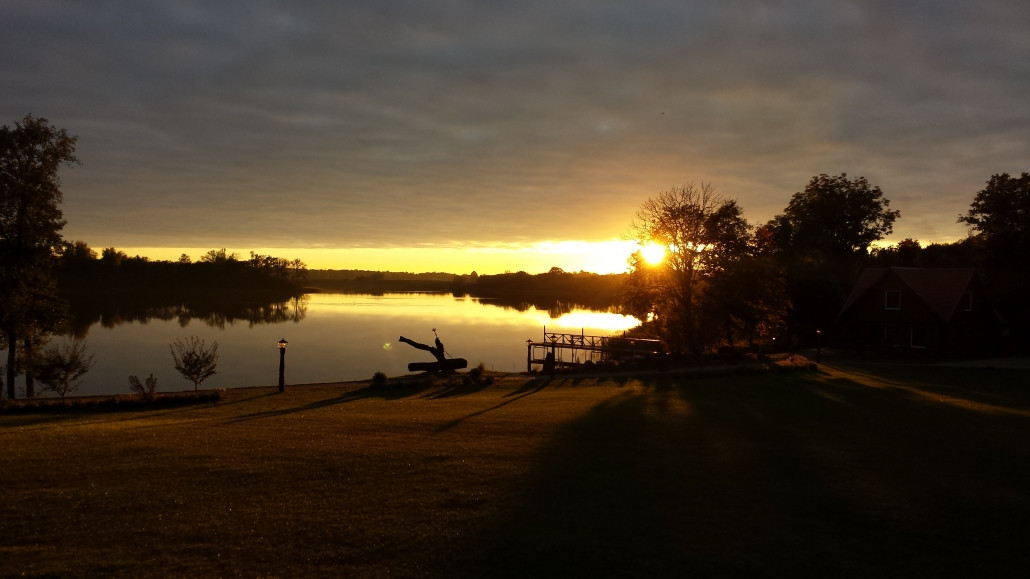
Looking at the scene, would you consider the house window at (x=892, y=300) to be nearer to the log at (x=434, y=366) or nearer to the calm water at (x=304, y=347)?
the calm water at (x=304, y=347)

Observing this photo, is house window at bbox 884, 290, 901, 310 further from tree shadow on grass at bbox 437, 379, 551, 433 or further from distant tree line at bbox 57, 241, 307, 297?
distant tree line at bbox 57, 241, 307, 297

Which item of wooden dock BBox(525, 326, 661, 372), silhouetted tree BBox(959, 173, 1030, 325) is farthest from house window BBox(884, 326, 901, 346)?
wooden dock BBox(525, 326, 661, 372)

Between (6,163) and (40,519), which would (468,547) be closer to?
(40,519)

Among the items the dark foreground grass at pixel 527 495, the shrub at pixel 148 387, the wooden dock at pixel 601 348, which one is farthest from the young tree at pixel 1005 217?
the shrub at pixel 148 387

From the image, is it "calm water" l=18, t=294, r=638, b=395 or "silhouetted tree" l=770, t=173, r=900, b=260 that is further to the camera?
"silhouetted tree" l=770, t=173, r=900, b=260

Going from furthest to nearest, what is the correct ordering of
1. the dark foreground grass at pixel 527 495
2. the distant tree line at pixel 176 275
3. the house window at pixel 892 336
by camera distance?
the distant tree line at pixel 176 275 → the house window at pixel 892 336 → the dark foreground grass at pixel 527 495

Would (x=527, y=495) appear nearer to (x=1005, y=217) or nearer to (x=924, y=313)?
(x=924, y=313)

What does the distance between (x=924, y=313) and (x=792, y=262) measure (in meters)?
14.4

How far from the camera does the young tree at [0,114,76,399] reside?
2772 cm

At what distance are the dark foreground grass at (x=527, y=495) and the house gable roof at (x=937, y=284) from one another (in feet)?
100

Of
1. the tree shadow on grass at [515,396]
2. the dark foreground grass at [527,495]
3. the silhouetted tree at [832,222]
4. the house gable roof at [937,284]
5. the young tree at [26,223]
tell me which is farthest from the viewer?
the silhouetted tree at [832,222]

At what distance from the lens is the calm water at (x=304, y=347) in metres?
40.6

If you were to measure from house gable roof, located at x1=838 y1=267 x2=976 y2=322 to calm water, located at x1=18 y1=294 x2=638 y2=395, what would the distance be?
28.4 metres

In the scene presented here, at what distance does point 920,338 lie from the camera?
44438 mm
